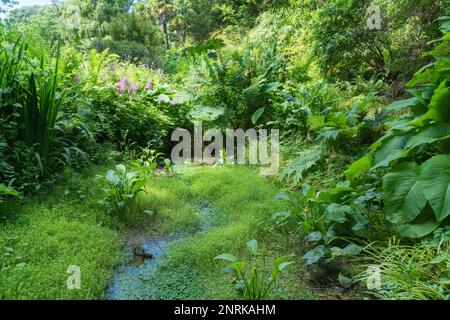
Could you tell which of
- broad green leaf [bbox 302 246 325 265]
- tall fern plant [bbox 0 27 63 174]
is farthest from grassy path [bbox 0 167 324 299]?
tall fern plant [bbox 0 27 63 174]

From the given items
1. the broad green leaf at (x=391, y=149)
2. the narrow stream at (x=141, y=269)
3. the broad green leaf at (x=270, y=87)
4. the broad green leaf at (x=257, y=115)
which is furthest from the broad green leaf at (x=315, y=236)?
the broad green leaf at (x=270, y=87)

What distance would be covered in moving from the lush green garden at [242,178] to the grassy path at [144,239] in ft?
0.04

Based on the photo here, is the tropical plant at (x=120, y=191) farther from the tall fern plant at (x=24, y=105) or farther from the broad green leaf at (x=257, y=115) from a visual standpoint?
the broad green leaf at (x=257, y=115)

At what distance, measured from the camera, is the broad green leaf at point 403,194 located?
7.16ft

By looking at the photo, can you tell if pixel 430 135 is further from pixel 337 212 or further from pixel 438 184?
pixel 337 212

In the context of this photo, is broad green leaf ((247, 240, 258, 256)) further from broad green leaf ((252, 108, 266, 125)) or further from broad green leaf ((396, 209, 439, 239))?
broad green leaf ((252, 108, 266, 125))

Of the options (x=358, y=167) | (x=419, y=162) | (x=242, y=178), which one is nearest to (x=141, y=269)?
(x=358, y=167)

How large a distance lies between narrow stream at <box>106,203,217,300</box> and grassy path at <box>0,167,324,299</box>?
12mm

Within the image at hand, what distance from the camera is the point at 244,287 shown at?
6.47 feet

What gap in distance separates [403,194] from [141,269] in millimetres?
1791

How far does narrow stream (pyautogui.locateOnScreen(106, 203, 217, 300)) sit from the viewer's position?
2139mm

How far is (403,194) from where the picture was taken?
Result: 88.7 inches

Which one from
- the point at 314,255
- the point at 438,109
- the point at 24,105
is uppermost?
the point at 24,105
